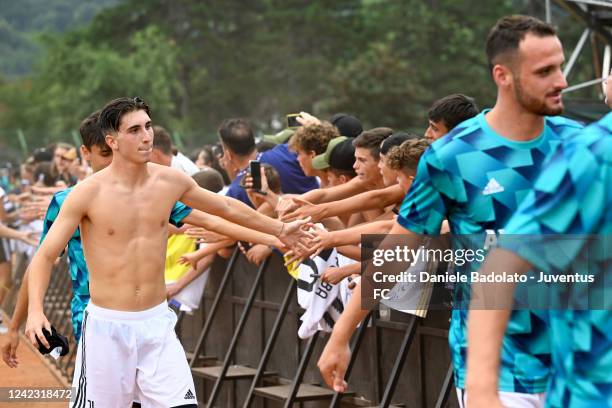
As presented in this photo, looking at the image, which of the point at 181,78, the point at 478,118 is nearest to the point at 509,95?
the point at 478,118

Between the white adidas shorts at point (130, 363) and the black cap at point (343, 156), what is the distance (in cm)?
193

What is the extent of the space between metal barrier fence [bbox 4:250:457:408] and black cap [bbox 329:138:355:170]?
912 mm

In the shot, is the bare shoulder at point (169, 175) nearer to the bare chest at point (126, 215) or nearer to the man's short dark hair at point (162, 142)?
the bare chest at point (126, 215)

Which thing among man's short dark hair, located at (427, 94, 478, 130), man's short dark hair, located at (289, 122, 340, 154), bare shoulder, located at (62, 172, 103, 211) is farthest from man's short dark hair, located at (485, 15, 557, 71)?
man's short dark hair, located at (289, 122, 340, 154)

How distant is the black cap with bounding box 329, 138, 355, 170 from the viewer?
7.82m

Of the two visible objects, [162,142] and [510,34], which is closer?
[510,34]

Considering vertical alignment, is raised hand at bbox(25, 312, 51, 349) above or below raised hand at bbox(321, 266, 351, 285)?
below

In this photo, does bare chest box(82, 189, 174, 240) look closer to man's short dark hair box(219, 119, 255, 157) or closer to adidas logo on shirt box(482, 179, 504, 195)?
adidas logo on shirt box(482, 179, 504, 195)

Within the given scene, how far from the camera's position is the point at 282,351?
8.77 m

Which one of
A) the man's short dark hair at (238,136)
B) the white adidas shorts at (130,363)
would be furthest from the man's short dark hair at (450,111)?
the man's short dark hair at (238,136)

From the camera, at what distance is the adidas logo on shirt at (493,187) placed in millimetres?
4227

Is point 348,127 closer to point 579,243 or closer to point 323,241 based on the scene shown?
point 323,241

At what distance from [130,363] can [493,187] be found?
9.15 ft

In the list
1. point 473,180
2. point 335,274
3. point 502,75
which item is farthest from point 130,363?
point 502,75
